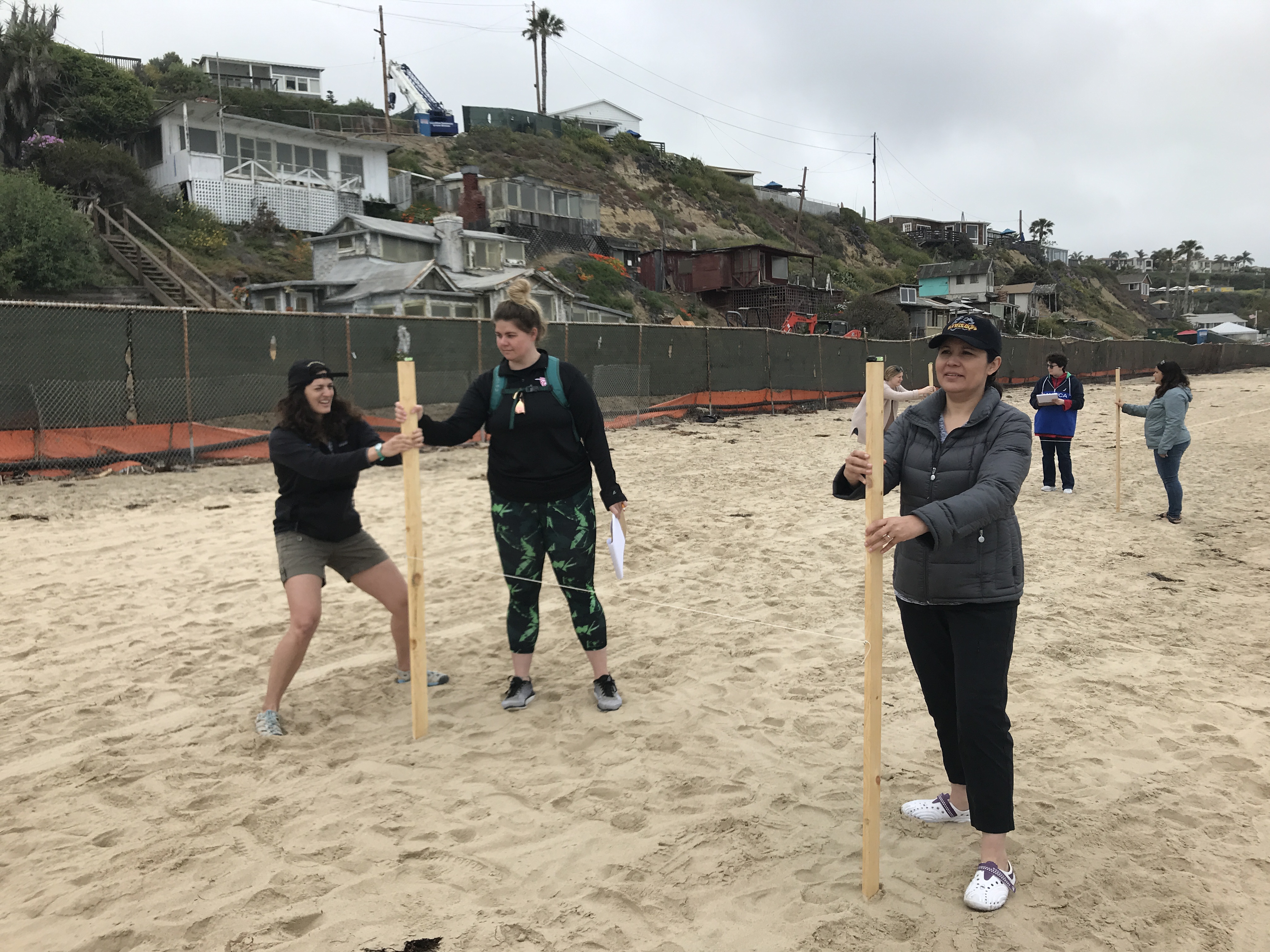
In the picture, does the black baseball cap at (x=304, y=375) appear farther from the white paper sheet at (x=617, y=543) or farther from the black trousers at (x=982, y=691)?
the black trousers at (x=982, y=691)

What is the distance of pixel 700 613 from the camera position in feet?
18.8

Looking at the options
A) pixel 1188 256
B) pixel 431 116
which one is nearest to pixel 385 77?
pixel 431 116

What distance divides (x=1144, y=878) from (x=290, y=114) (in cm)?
5825

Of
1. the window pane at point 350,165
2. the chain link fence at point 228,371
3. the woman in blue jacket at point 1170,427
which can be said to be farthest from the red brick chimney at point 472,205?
the woman in blue jacket at point 1170,427

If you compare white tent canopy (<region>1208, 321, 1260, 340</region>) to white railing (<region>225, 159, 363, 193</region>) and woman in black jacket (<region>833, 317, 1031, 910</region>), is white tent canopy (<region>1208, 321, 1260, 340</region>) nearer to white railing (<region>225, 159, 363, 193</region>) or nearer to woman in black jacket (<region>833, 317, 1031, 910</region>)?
white railing (<region>225, 159, 363, 193</region>)

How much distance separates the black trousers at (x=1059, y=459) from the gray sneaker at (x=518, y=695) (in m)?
8.12

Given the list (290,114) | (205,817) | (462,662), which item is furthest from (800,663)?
(290,114)

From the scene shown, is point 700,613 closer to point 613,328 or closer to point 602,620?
point 602,620

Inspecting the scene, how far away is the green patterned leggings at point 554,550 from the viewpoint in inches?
158

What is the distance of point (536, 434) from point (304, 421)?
1105 millimetres

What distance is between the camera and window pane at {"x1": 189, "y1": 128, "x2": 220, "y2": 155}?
34.7m

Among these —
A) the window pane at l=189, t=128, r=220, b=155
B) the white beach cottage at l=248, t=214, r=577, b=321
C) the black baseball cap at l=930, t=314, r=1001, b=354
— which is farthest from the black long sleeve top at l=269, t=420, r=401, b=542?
the window pane at l=189, t=128, r=220, b=155

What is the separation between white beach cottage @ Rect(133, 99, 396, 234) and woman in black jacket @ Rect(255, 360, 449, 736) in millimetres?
35542

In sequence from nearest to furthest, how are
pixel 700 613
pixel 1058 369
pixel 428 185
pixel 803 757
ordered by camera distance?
pixel 803 757, pixel 700 613, pixel 1058 369, pixel 428 185
